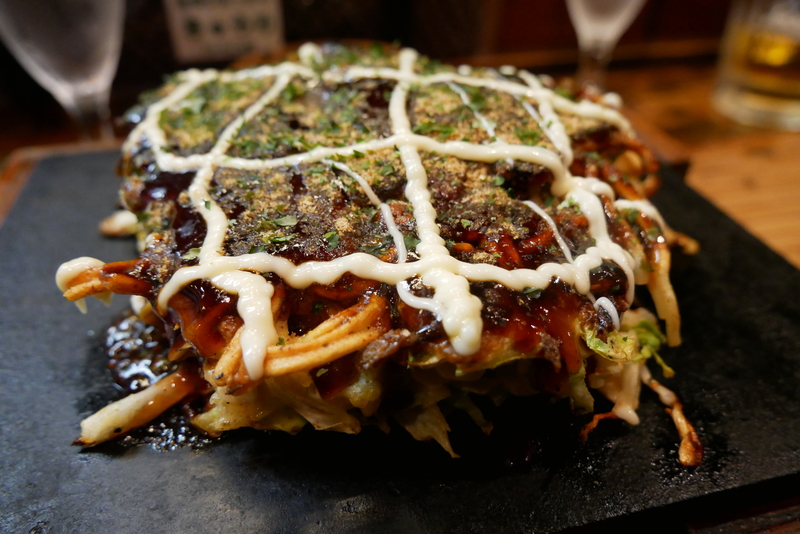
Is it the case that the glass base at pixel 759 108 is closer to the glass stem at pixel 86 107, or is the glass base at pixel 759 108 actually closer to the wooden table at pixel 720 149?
the wooden table at pixel 720 149

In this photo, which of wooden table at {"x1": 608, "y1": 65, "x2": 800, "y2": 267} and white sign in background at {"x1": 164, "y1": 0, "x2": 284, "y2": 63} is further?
white sign in background at {"x1": 164, "y1": 0, "x2": 284, "y2": 63}

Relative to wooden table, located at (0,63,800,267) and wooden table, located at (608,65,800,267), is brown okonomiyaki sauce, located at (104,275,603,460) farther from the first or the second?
wooden table, located at (0,63,800,267)

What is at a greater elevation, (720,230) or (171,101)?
(171,101)

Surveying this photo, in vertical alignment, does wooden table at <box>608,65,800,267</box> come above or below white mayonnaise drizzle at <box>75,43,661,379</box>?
below

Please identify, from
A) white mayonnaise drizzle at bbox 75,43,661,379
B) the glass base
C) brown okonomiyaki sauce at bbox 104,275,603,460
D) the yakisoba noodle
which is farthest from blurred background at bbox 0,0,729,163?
brown okonomiyaki sauce at bbox 104,275,603,460

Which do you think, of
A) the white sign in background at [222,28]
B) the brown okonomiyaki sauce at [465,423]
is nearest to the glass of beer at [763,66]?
the white sign in background at [222,28]

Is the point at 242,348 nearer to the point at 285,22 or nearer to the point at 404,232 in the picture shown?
the point at 404,232

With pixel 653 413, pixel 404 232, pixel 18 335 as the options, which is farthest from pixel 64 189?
pixel 653 413

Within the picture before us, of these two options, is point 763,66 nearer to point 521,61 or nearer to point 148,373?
point 521,61
